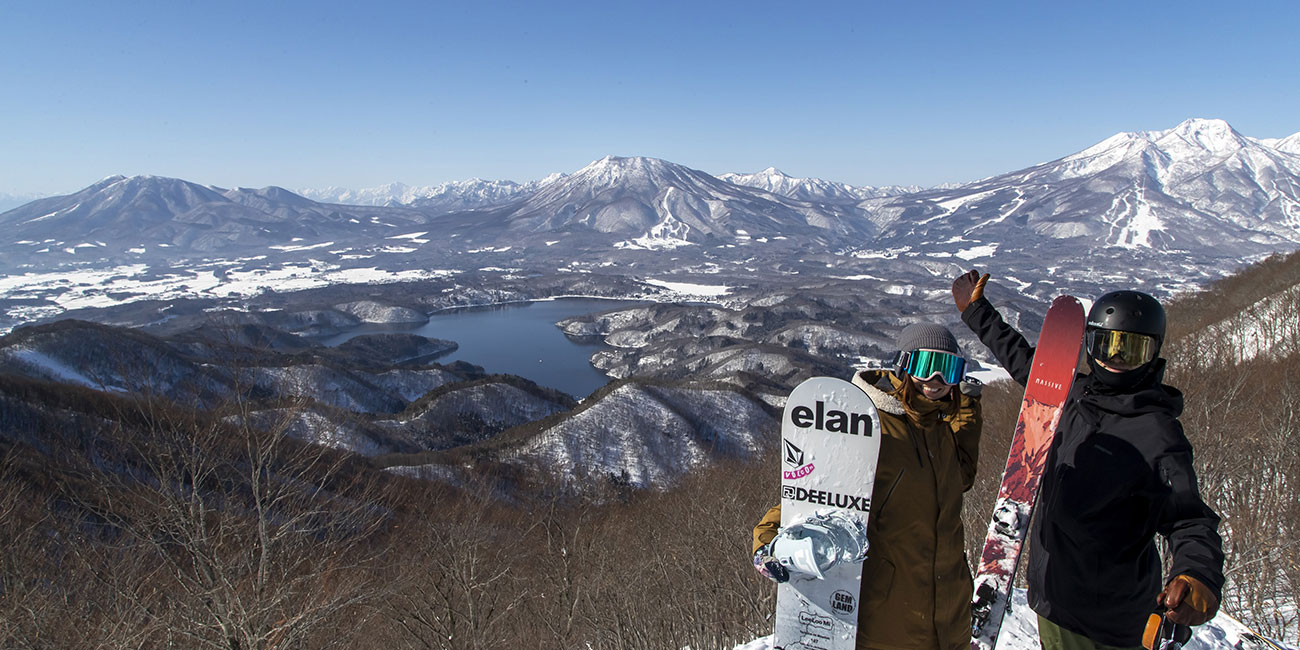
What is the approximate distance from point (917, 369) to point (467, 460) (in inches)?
1495

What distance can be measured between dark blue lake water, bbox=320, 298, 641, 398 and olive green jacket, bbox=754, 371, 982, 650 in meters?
79.2

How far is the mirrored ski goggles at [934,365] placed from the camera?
117 inches

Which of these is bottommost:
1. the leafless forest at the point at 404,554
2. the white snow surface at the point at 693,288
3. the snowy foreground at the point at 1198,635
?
the white snow surface at the point at 693,288

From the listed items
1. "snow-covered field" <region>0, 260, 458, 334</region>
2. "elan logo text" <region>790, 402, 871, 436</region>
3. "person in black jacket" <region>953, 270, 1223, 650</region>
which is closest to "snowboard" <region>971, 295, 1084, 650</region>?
"person in black jacket" <region>953, 270, 1223, 650</region>

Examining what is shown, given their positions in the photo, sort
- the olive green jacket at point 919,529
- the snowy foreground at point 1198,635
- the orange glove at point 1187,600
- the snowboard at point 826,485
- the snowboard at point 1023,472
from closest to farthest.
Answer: the orange glove at point 1187,600 < the olive green jacket at point 919,529 < the snowboard at point 826,485 < the snowboard at point 1023,472 < the snowy foreground at point 1198,635

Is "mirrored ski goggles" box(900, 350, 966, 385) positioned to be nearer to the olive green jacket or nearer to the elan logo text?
the olive green jacket

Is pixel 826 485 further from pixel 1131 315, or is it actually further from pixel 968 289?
pixel 968 289

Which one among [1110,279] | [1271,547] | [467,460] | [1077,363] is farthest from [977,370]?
[1110,279]

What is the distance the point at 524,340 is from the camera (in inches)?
4528

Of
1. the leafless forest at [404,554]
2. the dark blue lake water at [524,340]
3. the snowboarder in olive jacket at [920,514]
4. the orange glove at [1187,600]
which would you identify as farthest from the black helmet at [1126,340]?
the dark blue lake water at [524,340]

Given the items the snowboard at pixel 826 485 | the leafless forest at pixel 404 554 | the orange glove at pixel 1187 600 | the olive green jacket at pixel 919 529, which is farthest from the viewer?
the leafless forest at pixel 404 554

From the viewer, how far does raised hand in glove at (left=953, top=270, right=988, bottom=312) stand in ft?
13.9

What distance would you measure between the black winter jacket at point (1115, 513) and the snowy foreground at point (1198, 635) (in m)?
1.48

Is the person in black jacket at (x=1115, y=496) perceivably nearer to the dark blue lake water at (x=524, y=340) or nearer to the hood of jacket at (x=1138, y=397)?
the hood of jacket at (x=1138, y=397)
